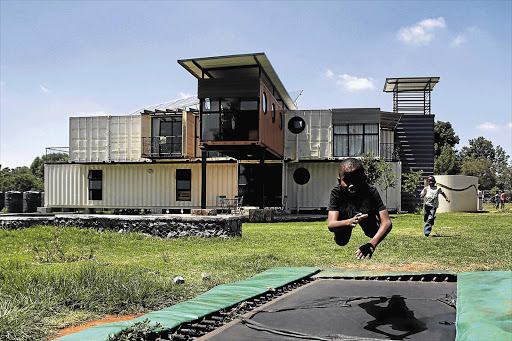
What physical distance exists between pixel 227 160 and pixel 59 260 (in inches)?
779

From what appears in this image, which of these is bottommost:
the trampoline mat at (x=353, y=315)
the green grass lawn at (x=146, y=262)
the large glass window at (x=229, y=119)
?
the green grass lawn at (x=146, y=262)

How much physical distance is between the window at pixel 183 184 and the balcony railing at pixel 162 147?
1774mm

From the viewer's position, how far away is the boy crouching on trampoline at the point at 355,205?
4875 mm

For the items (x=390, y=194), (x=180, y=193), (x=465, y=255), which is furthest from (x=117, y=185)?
(x=465, y=255)

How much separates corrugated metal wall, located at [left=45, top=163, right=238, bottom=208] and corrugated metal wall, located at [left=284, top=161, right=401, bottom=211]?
3.58 meters

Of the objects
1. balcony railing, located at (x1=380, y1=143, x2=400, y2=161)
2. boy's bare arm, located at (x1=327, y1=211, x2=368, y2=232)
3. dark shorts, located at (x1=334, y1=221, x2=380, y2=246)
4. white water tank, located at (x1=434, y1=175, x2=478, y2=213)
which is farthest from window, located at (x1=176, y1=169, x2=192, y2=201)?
boy's bare arm, located at (x1=327, y1=211, x2=368, y2=232)

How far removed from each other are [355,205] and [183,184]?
26.8 meters

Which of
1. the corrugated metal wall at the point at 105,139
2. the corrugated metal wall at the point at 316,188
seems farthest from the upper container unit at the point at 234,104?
the corrugated metal wall at the point at 105,139

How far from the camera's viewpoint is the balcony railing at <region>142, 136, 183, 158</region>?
2992 centimetres

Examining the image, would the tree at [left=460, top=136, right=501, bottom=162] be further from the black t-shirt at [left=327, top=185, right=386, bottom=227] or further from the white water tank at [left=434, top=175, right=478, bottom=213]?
the black t-shirt at [left=327, top=185, right=386, bottom=227]

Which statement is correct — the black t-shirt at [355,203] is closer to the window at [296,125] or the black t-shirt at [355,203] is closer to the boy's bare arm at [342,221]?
the boy's bare arm at [342,221]

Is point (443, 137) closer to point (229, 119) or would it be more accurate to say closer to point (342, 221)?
point (229, 119)

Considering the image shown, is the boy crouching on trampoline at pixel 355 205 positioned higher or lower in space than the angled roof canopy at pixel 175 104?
lower

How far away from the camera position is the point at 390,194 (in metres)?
29.5
